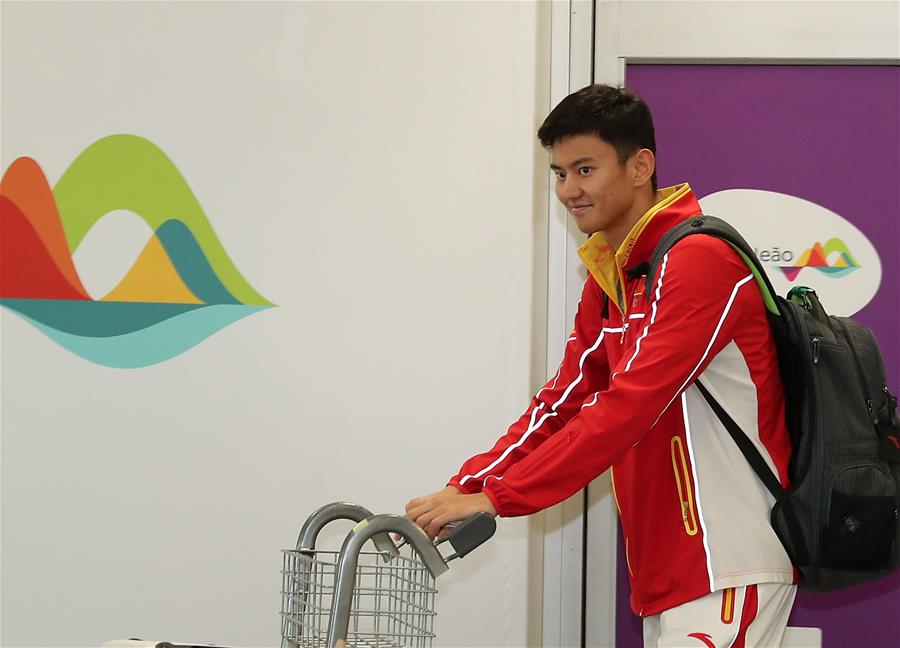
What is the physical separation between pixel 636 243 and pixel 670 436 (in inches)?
16.0

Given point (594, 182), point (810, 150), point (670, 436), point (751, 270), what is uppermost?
point (810, 150)

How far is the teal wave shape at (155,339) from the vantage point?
3285 millimetres

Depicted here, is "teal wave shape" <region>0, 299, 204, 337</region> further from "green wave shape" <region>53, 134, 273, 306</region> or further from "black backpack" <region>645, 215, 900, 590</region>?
"black backpack" <region>645, 215, 900, 590</region>

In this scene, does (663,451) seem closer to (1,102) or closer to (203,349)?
(203,349)

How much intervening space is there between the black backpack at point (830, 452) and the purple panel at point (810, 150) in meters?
1.23

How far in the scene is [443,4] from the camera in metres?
3.23

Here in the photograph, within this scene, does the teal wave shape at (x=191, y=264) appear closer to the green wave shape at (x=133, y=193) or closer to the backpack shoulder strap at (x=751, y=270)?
the green wave shape at (x=133, y=193)

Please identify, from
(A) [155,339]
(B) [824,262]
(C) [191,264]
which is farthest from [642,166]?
(A) [155,339]

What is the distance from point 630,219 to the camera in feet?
7.64

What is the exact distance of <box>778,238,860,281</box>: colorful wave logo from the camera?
127 inches

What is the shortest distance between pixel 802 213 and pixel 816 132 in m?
0.25

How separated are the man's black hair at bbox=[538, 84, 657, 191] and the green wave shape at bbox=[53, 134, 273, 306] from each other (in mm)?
1336

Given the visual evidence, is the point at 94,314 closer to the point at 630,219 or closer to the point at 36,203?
the point at 36,203

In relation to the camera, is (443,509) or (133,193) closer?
(443,509)
